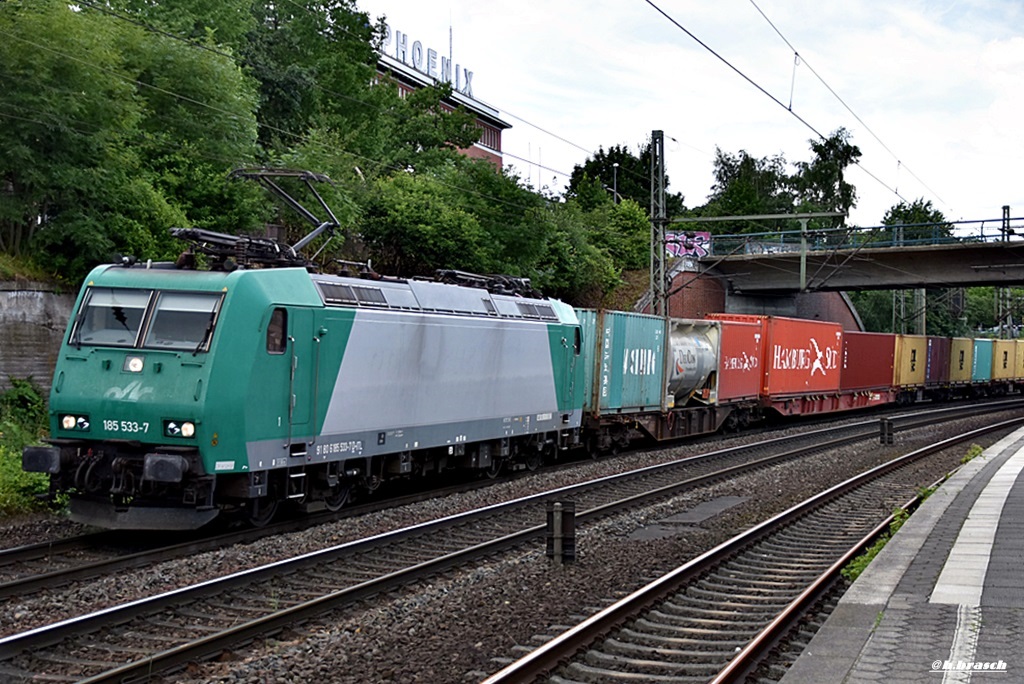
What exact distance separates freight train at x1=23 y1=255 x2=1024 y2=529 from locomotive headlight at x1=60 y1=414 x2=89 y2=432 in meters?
0.02

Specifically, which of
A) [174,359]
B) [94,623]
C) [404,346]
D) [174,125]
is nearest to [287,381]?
[174,359]

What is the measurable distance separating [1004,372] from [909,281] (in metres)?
18.8

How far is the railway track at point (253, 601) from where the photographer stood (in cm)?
808

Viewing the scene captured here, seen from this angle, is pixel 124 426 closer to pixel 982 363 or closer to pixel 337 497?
pixel 337 497

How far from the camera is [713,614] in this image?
10.1m

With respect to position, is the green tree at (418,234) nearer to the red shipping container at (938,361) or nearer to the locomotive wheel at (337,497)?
the locomotive wheel at (337,497)

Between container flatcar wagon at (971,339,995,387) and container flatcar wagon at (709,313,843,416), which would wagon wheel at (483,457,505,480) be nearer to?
container flatcar wagon at (709,313,843,416)

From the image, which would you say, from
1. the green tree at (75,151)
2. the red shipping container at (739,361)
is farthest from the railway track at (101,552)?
the red shipping container at (739,361)

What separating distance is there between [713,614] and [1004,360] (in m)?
57.6

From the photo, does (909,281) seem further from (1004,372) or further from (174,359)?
(174,359)

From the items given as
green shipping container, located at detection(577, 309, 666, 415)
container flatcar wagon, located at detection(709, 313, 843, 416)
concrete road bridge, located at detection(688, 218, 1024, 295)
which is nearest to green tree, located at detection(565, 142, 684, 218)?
concrete road bridge, located at detection(688, 218, 1024, 295)

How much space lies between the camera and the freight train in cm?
1218

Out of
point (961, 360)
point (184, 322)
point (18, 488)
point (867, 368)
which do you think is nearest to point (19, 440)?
point (18, 488)

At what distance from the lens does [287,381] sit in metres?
13.1
